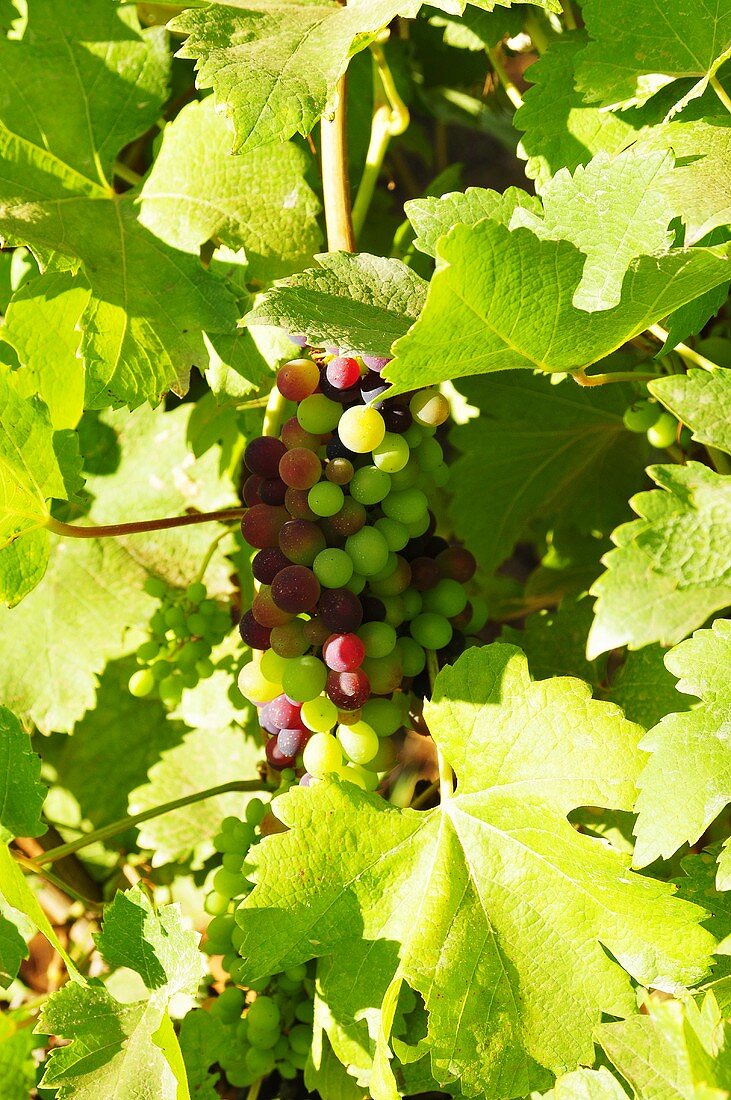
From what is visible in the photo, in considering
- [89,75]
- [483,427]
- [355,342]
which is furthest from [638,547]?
[89,75]

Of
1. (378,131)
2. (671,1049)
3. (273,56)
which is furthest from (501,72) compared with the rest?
(671,1049)

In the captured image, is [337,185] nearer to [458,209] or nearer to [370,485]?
[458,209]

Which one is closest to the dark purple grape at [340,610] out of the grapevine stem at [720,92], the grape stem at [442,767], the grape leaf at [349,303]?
the grape stem at [442,767]

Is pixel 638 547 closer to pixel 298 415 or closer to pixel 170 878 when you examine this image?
pixel 298 415

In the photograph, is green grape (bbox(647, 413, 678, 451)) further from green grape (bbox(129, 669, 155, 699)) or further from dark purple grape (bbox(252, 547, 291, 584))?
green grape (bbox(129, 669, 155, 699))

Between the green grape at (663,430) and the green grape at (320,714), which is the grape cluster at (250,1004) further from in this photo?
the green grape at (663,430)

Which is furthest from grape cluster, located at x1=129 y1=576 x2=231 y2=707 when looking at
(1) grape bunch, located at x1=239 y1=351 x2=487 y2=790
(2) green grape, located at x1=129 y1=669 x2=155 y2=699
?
(1) grape bunch, located at x1=239 y1=351 x2=487 y2=790

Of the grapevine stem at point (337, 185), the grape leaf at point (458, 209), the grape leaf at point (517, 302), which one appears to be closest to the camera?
the grape leaf at point (517, 302)
